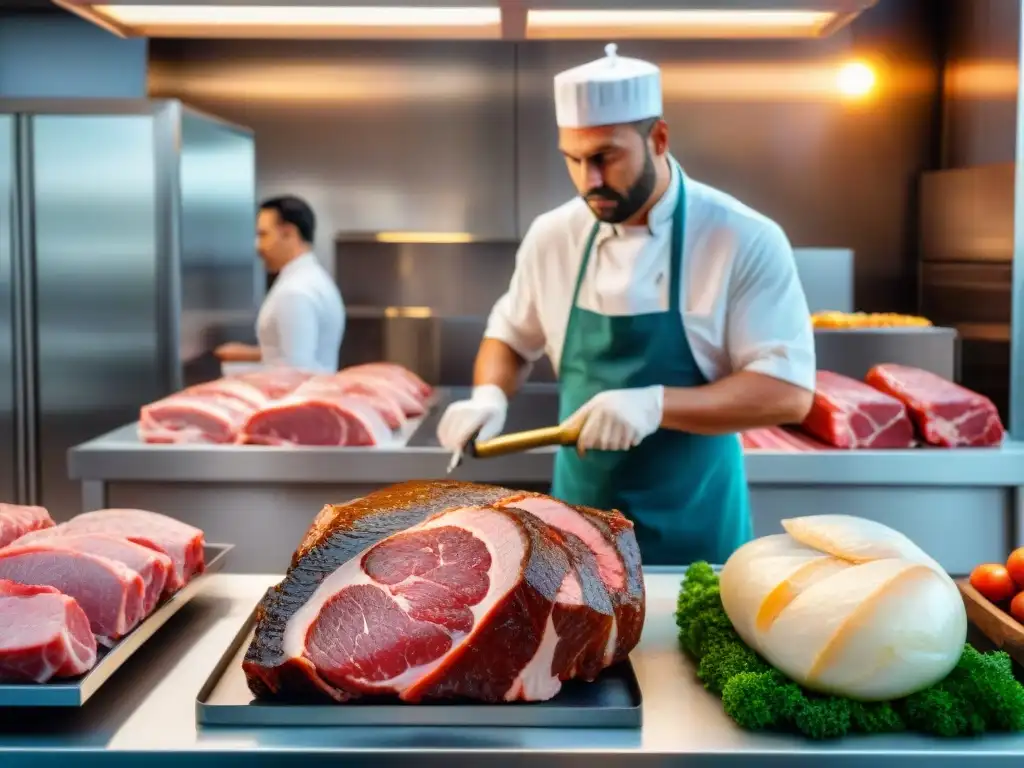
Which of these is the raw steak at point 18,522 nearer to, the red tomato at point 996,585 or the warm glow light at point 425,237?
the red tomato at point 996,585

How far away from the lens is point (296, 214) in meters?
5.11

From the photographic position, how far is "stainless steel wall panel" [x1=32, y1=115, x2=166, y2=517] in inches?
170

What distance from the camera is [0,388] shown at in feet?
14.6

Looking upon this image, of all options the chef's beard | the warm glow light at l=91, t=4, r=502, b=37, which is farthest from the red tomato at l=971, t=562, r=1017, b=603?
the warm glow light at l=91, t=4, r=502, b=37

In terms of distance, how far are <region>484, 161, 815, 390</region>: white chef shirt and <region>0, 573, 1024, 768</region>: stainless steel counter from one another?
4.74ft

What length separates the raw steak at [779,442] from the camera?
11.3 feet

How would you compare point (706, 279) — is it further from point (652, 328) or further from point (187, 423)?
point (187, 423)

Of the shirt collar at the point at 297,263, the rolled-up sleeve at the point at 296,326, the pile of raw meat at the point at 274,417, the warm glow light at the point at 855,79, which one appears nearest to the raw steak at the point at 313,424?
the pile of raw meat at the point at 274,417

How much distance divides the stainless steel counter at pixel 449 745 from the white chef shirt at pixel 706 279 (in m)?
1.44

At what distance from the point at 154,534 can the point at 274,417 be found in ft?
5.27

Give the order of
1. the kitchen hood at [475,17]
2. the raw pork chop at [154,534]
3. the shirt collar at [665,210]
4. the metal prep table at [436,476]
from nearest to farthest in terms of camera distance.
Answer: the raw pork chop at [154,534]
the kitchen hood at [475,17]
the shirt collar at [665,210]
the metal prep table at [436,476]

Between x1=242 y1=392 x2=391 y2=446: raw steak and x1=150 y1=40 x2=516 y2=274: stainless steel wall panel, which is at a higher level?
x1=150 y1=40 x2=516 y2=274: stainless steel wall panel

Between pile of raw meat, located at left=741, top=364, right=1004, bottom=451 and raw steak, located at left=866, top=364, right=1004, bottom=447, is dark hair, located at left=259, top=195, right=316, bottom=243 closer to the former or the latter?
pile of raw meat, located at left=741, top=364, right=1004, bottom=451

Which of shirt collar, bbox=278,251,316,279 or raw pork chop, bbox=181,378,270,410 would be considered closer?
raw pork chop, bbox=181,378,270,410
